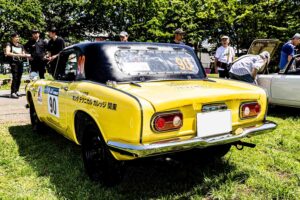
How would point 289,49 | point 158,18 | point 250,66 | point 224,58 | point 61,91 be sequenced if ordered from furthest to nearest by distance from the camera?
point 158,18 → point 224,58 → point 289,49 → point 250,66 → point 61,91

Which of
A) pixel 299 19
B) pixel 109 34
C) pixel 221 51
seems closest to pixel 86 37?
pixel 109 34

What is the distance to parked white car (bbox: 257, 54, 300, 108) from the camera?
21.5 feet

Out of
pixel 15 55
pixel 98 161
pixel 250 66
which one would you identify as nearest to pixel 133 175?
pixel 98 161

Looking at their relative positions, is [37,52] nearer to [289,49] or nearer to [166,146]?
[289,49]

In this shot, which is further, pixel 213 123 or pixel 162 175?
pixel 162 175

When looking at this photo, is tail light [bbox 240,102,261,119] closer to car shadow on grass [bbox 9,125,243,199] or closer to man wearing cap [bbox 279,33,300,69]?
car shadow on grass [bbox 9,125,243,199]

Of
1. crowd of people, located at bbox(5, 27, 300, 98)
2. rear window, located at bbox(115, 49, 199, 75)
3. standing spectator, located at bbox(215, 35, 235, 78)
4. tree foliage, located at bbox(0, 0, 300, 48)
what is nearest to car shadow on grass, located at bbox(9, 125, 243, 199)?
rear window, located at bbox(115, 49, 199, 75)

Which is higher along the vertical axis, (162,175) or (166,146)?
(166,146)

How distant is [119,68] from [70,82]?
736mm

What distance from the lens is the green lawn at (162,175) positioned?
10.6ft

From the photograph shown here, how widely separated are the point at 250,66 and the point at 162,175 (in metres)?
3.75

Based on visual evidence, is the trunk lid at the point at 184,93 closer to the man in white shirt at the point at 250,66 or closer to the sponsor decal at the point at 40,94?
the sponsor decal at the point at 40,94

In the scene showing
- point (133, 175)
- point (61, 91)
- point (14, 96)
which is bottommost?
point (14, 96)

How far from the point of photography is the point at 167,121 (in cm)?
285
